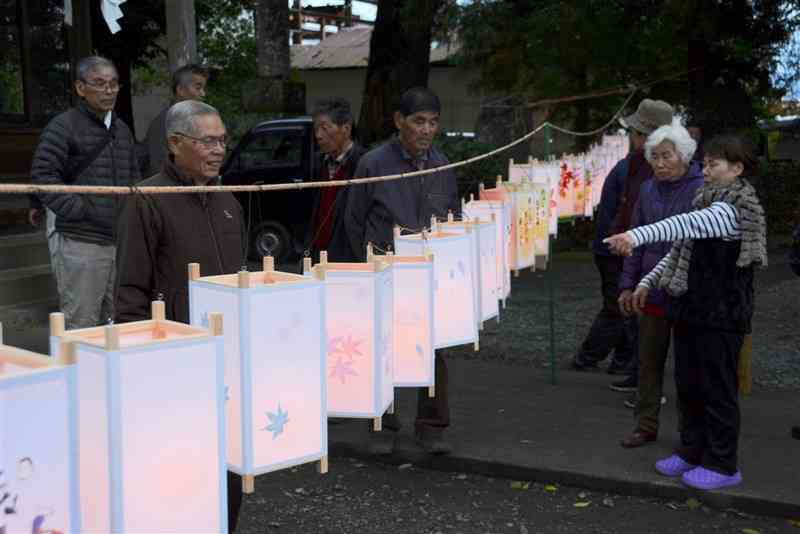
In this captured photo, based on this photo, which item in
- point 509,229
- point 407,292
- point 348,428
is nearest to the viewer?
point 407,292

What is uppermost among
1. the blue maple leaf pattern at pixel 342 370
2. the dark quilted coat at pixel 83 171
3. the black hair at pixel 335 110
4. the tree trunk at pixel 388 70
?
the tree trunk at pixel 388 70

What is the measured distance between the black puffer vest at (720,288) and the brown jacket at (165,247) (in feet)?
7.83

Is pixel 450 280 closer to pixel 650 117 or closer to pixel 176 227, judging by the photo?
pixel 176 227

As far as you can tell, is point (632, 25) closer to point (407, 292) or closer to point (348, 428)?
point (348, 428)

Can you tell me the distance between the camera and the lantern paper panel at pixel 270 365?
2676mm

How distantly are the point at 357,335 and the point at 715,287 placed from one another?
2132 millimetres

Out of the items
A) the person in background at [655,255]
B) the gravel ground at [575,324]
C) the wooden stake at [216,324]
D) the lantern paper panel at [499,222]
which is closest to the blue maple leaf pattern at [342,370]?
the wooden stake at [216,324]

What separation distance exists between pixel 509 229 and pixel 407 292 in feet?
4.96

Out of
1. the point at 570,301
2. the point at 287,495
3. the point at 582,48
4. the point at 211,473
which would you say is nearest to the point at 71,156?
the point at 287,495

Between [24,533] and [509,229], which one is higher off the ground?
[509,229]

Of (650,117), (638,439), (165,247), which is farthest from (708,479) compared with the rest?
(165,247)

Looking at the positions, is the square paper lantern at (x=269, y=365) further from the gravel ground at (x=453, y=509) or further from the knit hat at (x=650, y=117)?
the knit hat at (x=650, y=117)

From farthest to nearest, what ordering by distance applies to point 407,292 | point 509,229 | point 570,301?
point 570,301
point 509,229
point 407,292

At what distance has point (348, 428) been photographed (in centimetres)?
624
